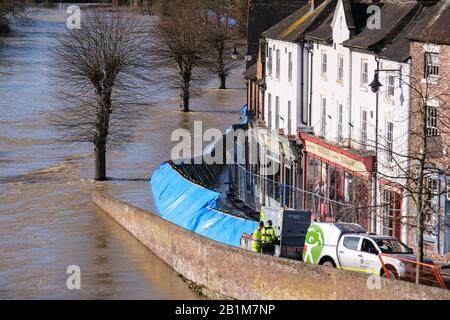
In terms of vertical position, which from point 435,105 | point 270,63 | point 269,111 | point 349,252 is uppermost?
point 270,63

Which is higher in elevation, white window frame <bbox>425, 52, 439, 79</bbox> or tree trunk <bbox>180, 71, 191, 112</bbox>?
white window frame <bbox>425, 52, 439, 79</bbox>

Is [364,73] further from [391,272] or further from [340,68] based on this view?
[391,272]

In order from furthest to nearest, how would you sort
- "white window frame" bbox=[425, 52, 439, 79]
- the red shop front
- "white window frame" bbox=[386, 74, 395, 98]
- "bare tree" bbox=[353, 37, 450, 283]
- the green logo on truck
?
"white window frame" bbox=[386, 74, 395, 98] < the red shop front < "white window frame" bbox=[425, 52, 439, 79] < "bare tree" bbox=[353, 37, 450, 283] < the green logo on truck

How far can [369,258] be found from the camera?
26391 millimetres

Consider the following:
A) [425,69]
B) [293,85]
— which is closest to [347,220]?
[425,69]

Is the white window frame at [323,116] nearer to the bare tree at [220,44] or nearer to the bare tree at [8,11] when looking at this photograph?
the bare tree at [220,44]

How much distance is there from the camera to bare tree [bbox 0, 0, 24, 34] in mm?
127106

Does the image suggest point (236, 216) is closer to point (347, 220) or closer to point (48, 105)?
point (347, 220)

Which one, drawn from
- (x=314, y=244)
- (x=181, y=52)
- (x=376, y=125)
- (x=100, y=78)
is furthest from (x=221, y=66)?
(x=314, y=244)

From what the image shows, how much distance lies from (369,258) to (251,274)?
2.90 meters

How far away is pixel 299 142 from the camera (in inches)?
1736

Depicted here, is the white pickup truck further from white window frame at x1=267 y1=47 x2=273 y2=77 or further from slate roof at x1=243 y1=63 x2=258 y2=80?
slate roof at x1=243 y1=63 x2=258 y2=80

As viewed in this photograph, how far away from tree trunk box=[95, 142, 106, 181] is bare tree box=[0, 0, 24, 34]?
253ft

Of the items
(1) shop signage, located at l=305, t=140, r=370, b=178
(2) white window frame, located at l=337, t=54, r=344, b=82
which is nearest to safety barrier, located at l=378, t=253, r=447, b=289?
(1) shop signage, located at l=305, t=140, r=370, b=178
